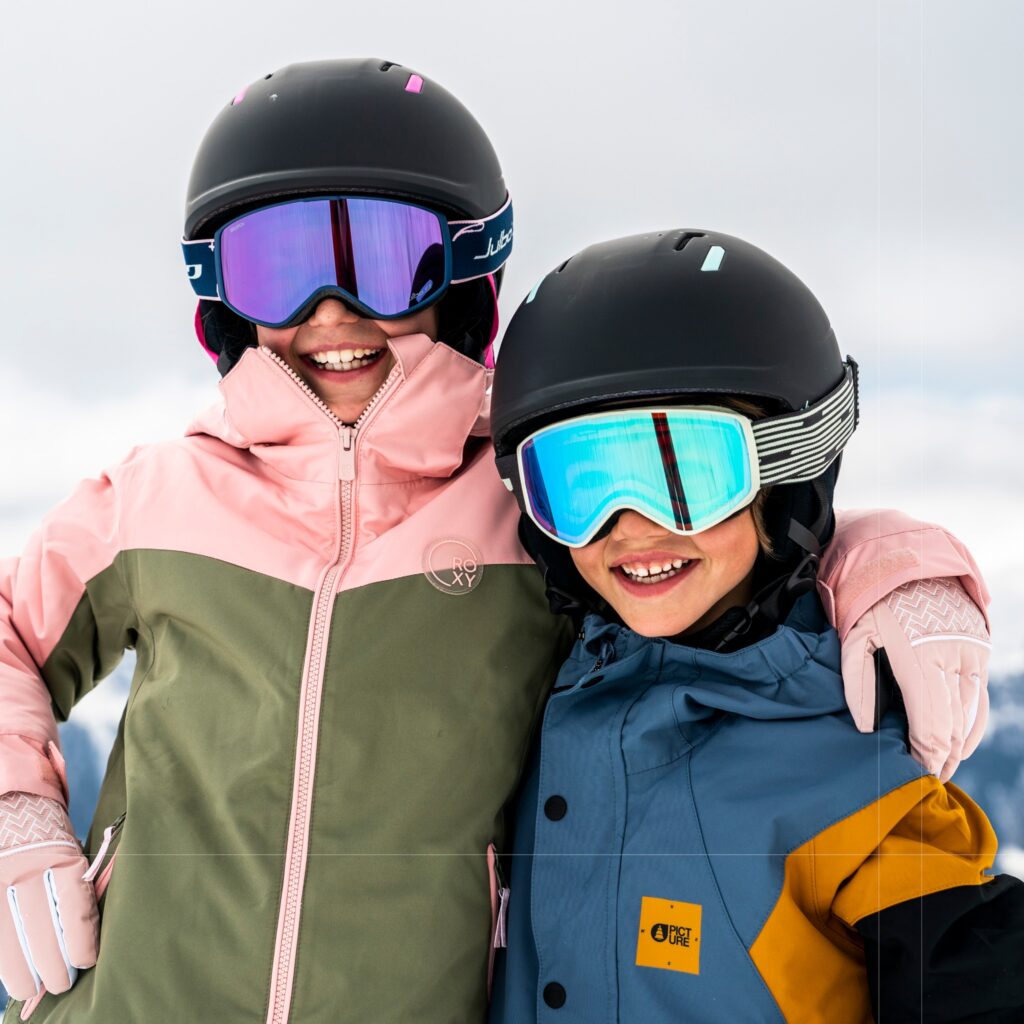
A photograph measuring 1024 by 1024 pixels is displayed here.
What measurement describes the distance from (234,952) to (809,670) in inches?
36.8

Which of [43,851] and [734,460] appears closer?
[734,460]

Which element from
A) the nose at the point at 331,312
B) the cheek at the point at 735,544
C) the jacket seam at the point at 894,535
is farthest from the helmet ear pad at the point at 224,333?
the jacket seam at the point at 894,535

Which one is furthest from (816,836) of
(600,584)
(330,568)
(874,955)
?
(330,568)

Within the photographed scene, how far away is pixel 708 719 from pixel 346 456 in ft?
2.37

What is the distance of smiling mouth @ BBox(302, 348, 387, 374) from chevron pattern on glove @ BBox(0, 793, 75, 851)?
86 cm

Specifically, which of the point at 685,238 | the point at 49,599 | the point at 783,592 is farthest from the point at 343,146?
the point at 783,592

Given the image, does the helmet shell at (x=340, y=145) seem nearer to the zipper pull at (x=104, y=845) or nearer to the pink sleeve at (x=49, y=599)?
the pink sleeve at (x=49, y=599)

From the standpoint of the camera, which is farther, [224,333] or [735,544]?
[224,333]

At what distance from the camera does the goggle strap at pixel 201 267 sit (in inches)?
90.1

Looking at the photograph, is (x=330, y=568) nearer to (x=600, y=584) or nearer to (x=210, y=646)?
(x=210, y=646)

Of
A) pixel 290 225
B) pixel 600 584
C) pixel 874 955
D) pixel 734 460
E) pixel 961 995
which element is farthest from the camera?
pixel 290 225

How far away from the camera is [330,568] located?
2.05 m

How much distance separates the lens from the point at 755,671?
1.85 meters

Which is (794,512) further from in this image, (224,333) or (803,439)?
(224,333)
